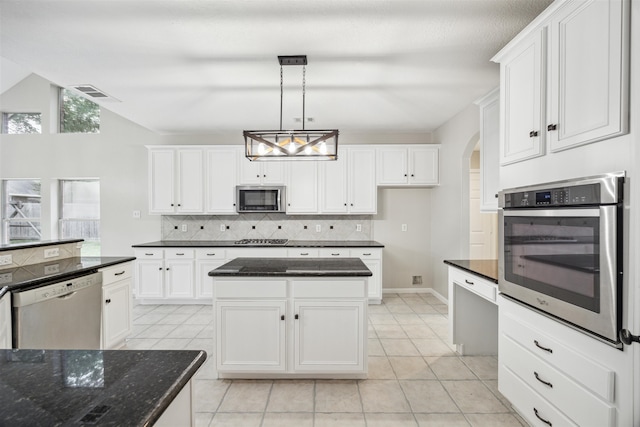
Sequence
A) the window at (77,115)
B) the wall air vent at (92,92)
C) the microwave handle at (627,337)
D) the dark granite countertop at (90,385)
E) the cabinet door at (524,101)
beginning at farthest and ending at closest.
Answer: the window at (77,115) → the wall air vent at (92,92) → the cabinet door at (524,101) → the microwave handle at (627,337) → the dark granite countertop at (90,385)

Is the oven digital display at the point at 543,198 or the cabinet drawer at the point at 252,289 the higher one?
the oven digital display at the point at 543,198

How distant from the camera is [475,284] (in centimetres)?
243

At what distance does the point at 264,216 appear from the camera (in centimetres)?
498

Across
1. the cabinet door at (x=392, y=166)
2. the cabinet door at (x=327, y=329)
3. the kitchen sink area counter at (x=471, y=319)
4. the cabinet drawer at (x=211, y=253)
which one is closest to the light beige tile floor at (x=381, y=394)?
the kitchen sink area counter at (x=471, y=319)

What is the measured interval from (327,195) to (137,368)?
3903 mm

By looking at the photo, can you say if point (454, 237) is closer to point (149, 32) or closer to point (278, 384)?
point (278, 384)

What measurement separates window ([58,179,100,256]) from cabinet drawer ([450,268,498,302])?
545 cm

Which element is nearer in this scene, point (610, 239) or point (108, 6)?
point (610, 239)

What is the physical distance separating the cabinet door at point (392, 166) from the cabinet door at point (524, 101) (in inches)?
102

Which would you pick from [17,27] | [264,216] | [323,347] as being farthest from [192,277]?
[17,27]

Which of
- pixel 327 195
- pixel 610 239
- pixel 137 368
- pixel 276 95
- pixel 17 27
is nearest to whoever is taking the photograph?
pixel 137 368

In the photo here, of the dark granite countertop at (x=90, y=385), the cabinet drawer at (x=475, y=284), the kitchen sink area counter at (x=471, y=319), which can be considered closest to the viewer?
the dark granite countertop at (x=90, y=385)

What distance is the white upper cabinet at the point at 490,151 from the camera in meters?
2.67

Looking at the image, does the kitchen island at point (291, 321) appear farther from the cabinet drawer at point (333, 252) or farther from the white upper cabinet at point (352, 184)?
the white upper cabinet at point (352, 184)
